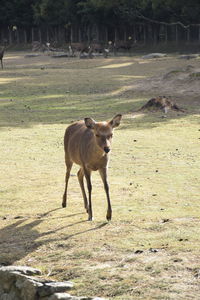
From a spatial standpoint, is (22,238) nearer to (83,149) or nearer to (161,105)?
(83,149)

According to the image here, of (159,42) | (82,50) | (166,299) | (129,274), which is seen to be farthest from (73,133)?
(159,42)

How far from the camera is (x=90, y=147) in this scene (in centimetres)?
948

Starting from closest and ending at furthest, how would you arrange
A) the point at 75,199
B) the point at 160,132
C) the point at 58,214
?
the point at 58,214, the point at 75,199, the point at 160,132

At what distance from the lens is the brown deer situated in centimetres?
906

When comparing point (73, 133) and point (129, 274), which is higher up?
point (73, 133)

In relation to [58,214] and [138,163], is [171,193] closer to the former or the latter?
[58,214]

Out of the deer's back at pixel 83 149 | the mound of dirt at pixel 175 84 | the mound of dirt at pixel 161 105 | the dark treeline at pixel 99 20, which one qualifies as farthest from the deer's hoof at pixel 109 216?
the dark treeline at pixel 99 20

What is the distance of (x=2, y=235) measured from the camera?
9.31m

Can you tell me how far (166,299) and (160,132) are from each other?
12.1 m

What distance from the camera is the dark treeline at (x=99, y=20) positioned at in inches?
2336

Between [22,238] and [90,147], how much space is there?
5.05 feet

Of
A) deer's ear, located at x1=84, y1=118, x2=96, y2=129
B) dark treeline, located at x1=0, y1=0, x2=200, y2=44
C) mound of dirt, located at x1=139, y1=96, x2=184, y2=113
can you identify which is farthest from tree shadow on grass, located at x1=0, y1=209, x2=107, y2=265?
dark treeline, located at x1=0, y1=0, x2=200, y2=44

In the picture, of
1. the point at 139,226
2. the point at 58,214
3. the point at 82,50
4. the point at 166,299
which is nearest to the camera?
the point at 166,299

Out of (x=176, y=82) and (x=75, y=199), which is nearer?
(x=75, y=199)
